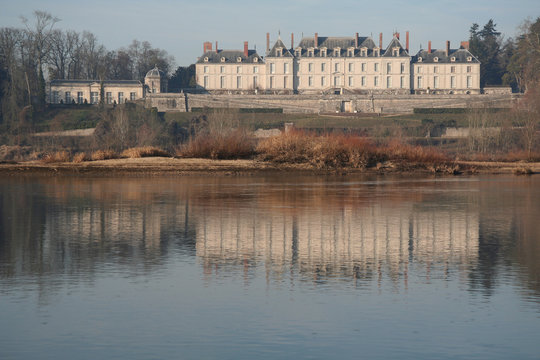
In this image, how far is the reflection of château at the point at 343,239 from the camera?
11.2m

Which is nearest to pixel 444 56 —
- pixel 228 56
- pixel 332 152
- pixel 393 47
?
pixel 393 47

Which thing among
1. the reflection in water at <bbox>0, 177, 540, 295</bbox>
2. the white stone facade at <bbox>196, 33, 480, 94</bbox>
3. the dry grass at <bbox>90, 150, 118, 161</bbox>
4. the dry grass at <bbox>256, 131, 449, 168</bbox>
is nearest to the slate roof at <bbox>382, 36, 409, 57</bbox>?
the white stone facade at <bbox>196, 33, 480, 94</bbox>

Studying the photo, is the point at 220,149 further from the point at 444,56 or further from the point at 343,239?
the point at 444,56

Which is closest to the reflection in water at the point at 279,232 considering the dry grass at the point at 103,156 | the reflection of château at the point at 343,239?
the reflection of château at the point at 343,239

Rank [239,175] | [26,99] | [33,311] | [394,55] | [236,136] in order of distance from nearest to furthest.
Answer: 1. [33,311]
2. [239,175]
3. [236,136]
4. [26,99]
5. [394,55]

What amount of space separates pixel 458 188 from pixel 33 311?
18.7 metres

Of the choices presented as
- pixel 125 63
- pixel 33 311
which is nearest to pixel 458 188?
pixel 33 311

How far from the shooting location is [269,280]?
9.98 metres

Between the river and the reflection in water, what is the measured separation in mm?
47

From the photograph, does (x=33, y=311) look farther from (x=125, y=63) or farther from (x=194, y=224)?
(x=125, y=63)

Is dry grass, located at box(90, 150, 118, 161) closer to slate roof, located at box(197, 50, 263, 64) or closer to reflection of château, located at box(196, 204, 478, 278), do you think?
reflection of château, located at box(196, 204, 478, 278)

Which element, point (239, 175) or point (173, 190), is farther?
point (239, 175)

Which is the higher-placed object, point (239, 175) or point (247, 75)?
point (247, 75)

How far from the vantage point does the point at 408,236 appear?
44.9 feet
